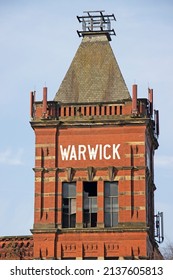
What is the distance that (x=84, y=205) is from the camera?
62.2m

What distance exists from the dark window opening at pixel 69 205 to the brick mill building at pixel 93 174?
0.19 ft

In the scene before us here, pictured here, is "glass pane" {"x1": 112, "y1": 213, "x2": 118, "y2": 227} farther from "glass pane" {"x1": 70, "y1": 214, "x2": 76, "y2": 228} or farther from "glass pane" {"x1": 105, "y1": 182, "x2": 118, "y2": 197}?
"glass pane" {"x1": 70, "y1": 214, "x2": 76, "y2": 228}

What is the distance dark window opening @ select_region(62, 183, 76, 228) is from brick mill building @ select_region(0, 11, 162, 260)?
58 millimetres

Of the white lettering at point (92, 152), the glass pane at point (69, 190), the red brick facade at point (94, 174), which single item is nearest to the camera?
the red brick facade at point (94, 174)

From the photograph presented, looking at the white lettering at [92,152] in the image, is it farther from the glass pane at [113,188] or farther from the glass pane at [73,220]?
the glass pane at [73,220]

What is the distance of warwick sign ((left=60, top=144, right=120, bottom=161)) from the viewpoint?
205 feet

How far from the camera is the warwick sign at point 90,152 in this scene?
2461 inches

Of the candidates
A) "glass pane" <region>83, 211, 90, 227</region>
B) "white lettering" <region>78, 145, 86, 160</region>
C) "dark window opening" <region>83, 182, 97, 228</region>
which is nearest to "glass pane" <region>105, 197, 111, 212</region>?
"dark window opening" <region>83, 182, 97, 228</region>

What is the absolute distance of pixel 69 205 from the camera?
62.4 meters

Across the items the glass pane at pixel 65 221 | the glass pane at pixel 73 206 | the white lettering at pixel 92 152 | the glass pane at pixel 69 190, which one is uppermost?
the white lettering at pixel 92 152

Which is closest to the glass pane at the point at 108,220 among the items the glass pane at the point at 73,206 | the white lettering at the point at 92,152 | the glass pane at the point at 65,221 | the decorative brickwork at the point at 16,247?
the glass pane at the point at 73,206

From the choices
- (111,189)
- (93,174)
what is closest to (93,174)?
(93,174)

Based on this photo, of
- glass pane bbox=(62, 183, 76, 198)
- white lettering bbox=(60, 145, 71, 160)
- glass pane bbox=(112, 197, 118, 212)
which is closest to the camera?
glass pane bbox=(112, 197, 118, 212)

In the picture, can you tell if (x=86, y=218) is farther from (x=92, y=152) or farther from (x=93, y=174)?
(x=92, y=152)
